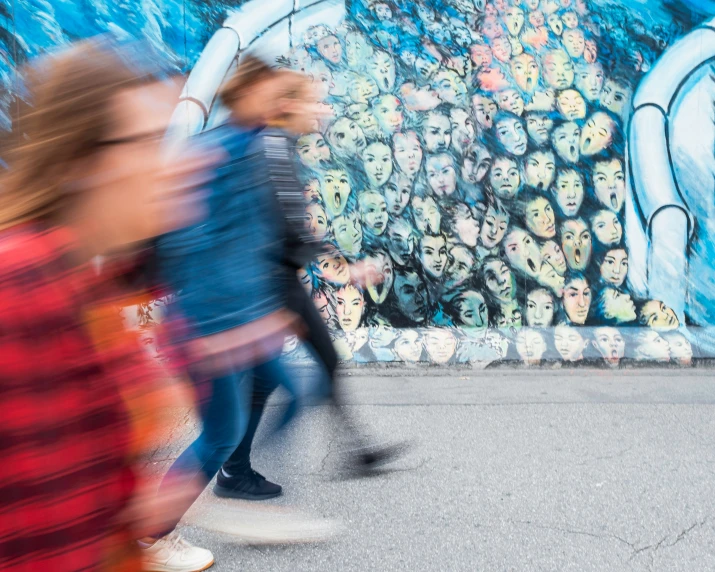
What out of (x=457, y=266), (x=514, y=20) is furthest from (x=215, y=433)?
(x=514, y=20)

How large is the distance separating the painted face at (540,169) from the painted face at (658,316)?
133 centimetres

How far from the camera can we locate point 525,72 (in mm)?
5930

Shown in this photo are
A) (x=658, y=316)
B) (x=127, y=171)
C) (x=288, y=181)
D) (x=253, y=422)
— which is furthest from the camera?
(x=658, y=316)

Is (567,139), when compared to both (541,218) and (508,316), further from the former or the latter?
(508,316)

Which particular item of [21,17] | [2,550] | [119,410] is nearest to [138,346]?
[119,410]

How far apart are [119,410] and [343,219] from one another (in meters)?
4.82

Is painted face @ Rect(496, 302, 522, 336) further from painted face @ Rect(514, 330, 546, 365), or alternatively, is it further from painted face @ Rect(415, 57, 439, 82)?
painted face @ Rect(415, 57, 439, 82)

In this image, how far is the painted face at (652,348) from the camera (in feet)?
19.5

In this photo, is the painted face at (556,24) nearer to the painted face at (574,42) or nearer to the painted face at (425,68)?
the painted face at (574,42)

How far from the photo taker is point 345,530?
3.17 metres

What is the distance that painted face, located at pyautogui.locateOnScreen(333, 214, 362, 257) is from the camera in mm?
5980

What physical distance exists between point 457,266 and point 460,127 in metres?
1.15

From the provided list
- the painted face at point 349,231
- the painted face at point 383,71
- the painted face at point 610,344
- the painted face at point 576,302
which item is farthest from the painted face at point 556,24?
the painted face at point 610,344

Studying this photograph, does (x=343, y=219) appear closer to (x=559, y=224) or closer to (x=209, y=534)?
(x=559, y=224)
